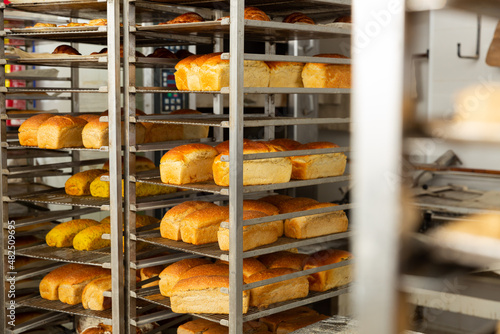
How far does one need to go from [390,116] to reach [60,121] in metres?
2.34

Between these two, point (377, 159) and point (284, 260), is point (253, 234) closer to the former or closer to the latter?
point (284, 260)

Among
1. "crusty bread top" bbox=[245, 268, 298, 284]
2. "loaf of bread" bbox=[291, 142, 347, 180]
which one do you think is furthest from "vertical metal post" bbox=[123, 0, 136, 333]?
"loaf of bread" bbox=[291, 142, 347, 180]

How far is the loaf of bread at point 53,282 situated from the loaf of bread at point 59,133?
64cm

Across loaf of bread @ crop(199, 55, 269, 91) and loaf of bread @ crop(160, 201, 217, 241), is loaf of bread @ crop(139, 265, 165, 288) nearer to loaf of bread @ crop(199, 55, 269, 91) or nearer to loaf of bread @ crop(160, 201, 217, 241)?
loaf of bread @ crop(160, 201, 217, 241)

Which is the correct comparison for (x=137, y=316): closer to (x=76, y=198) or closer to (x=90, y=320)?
(x=90, y=320)

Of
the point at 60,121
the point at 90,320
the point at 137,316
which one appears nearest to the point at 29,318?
the point at 90,320

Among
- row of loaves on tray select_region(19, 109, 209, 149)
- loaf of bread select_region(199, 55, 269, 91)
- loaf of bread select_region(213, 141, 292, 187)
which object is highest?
loaf of bread select_region(199, 55, 269, 91)

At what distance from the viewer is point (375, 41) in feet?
2.78

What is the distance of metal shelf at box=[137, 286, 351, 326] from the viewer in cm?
234

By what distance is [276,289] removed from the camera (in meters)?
2.47

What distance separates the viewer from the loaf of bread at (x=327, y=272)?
8.54 ft

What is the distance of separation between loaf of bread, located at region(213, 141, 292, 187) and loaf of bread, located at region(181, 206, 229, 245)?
191 mm

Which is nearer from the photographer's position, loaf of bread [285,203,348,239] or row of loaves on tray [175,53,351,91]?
row of loaves on tray [175,53,351,91]

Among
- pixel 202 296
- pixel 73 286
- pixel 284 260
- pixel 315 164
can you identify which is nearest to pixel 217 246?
pixel 202 296
